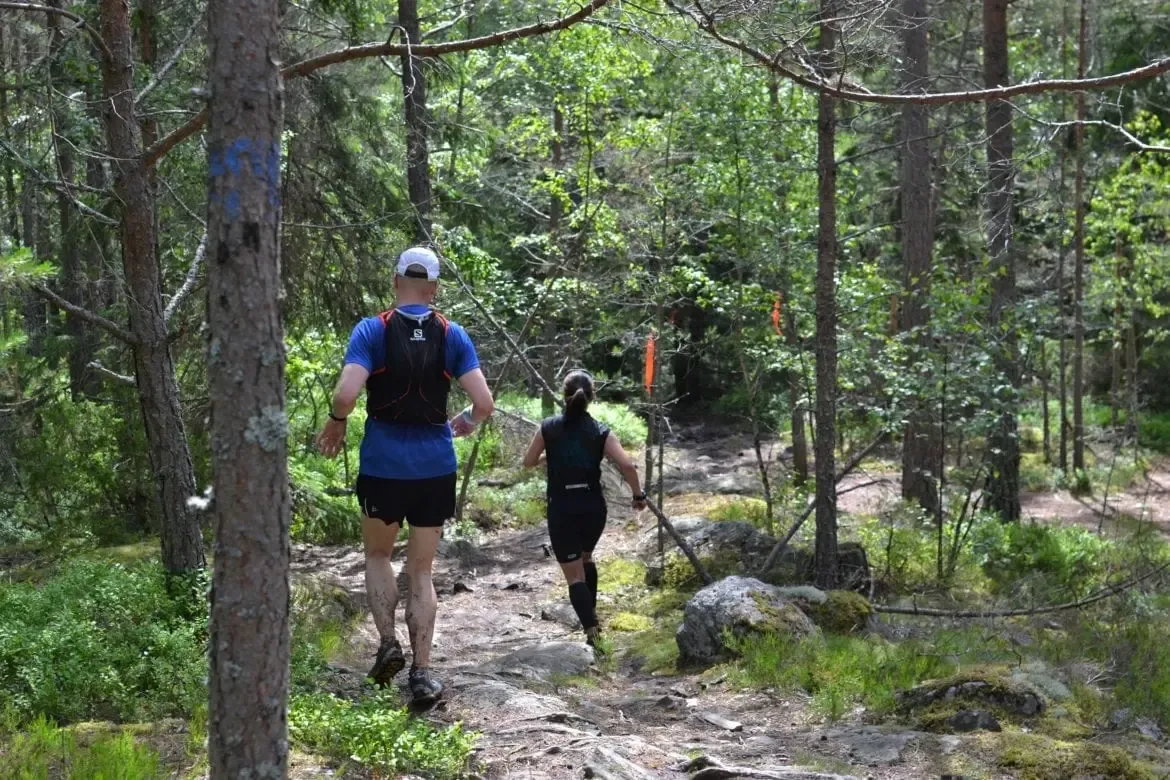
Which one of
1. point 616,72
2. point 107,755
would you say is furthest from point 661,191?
point 107,755

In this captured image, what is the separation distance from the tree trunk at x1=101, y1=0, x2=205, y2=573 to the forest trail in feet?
4.57

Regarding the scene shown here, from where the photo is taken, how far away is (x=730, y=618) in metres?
7.58

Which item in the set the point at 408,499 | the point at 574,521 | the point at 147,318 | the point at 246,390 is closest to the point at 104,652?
the point at 408,499

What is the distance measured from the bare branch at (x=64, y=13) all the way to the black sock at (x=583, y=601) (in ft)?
15.8

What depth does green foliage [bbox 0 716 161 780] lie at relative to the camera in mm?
4039

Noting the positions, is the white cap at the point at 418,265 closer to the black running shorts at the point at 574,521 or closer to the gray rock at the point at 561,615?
the black running shorts at the point at 574,521

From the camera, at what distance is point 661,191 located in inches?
514

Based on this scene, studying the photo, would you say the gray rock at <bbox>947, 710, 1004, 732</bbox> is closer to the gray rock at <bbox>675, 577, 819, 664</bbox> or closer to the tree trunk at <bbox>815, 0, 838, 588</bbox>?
the gray rock at <bbox>675, 577, 819, 664</bbox>

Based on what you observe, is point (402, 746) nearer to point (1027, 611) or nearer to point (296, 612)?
point (296, 612)

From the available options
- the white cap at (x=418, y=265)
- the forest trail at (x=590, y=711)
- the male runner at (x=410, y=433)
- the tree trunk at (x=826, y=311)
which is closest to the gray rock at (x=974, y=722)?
the forest trail at (x=590, y=711)

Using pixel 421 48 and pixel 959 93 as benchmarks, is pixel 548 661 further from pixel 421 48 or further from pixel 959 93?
pixel 959 93

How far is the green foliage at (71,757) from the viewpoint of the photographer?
404cm

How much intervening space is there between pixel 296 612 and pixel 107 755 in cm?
349

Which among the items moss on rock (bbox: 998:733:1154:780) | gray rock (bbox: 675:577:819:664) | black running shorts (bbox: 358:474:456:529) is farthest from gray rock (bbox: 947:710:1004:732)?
black running shorts (bbox: 358:474:456:529)
